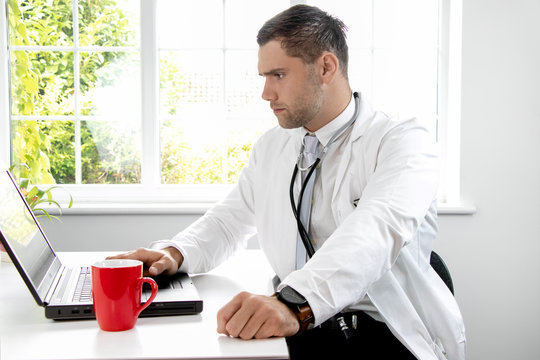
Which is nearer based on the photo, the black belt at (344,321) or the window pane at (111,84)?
the black belt at (344,321)

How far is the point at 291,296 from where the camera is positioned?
100cm

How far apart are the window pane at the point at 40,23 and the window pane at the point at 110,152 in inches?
18.0

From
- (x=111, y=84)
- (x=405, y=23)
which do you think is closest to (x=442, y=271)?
(x=405, y=23)

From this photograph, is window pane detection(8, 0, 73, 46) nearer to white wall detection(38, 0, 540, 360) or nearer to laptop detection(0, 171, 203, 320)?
white wall detection(38, 0, 540, 360)

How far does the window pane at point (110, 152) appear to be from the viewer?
2.92m

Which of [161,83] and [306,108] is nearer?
[306,108]

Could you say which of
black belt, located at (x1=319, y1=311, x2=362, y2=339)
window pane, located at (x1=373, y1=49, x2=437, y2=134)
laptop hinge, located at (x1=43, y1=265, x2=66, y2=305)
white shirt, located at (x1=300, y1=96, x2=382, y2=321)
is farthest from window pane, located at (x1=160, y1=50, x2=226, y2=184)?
black belt, located at (x1=319, y1=311, x2=362, y2=339)

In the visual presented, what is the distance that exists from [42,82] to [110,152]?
1.62 ft

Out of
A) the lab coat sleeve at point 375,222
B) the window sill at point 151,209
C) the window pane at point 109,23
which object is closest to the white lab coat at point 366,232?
the lab coat sleeve at point 375,222

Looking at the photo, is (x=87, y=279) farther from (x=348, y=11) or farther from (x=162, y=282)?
(x=348, y=11)

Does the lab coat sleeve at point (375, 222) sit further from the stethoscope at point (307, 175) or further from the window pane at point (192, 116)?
the window pane at point (192, 116)

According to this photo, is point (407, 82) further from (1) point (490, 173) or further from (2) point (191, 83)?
(2) point (191, 83)

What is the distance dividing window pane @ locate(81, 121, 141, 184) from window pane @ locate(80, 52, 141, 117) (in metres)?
0.07

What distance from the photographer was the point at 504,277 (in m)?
2.76
